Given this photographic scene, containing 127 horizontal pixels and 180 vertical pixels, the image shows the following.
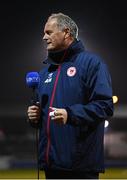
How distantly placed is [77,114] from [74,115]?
0.04 ft

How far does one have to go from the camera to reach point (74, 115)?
147 centimetres

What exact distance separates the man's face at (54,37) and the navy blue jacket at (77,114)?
71mm

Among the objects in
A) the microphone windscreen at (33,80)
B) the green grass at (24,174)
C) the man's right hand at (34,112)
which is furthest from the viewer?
the green grass at (24,174)

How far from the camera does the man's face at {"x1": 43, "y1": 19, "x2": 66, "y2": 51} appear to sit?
65.9 inches

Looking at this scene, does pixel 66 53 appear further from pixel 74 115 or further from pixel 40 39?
pixel 40 39

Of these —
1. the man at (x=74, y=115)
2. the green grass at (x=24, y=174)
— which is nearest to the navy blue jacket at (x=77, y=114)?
the man at (x=74, y=115)

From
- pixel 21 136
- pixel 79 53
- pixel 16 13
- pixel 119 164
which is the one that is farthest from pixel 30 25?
pixel 79 53

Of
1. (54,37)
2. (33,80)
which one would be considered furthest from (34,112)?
(54,37)

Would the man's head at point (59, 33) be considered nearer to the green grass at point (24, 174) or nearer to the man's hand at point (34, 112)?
the man's hand at point (34, 112)

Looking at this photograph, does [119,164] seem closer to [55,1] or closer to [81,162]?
[55,1]

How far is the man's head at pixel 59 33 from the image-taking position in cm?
168

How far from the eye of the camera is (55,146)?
1.56 metres

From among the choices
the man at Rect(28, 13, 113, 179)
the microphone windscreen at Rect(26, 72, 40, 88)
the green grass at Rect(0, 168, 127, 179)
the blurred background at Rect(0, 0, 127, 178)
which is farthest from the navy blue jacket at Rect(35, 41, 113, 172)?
the blurred background at Rect(0, 0, 127, 178)

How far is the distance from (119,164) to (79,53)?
2882mm
